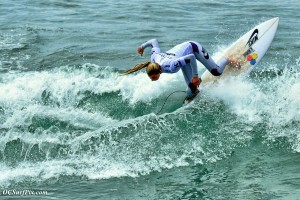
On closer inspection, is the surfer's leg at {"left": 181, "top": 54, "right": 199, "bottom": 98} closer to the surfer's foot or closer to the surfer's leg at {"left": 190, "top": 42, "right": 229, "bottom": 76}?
the surfer's foot

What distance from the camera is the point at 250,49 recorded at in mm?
12164

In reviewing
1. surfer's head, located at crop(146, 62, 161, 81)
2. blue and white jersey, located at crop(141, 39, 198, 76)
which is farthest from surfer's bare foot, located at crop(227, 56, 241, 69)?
surfer's head, located at crop(146, 62, 161, 81)

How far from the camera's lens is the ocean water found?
8.80 m

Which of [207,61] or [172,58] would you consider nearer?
[172,58]

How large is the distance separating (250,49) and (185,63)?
2.47 m

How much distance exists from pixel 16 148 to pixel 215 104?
13.4 feet

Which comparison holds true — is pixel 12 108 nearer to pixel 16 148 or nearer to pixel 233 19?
pixel 16 148

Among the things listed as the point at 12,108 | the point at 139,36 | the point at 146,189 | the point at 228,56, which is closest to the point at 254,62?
the point at 228,56

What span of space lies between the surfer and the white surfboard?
0.74ft

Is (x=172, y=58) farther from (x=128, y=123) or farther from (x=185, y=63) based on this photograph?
(x=128, y=123)

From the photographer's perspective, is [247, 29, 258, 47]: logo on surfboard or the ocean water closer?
the ocean water

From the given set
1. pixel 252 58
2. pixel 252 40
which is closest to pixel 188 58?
pixel 252 58

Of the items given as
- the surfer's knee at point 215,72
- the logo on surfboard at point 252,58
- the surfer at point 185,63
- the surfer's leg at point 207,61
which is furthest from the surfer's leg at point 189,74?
the logo on surfboard at point 252,58

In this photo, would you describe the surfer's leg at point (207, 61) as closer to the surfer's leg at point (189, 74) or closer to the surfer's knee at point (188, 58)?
the surfer's leg at point (189, 74)
